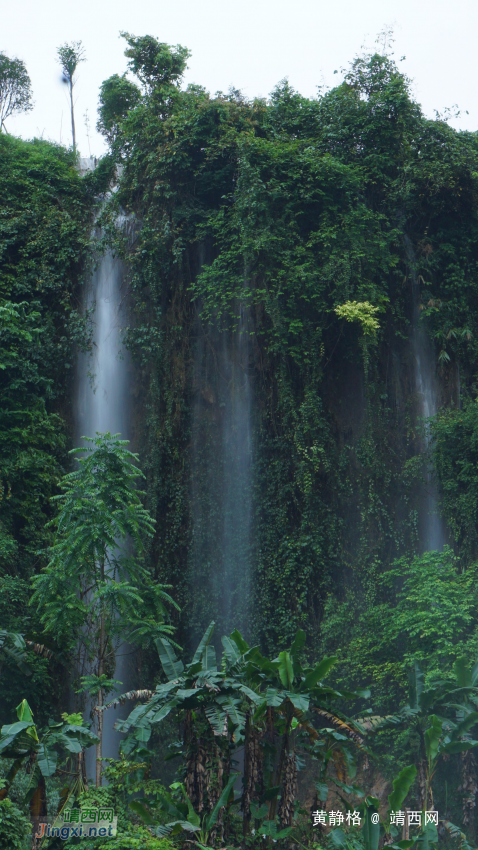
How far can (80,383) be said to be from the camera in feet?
44.6

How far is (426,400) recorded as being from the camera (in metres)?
12.3

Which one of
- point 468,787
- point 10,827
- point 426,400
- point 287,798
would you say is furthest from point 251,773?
point 426,400

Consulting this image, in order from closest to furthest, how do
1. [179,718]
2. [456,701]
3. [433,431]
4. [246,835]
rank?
[246,835], [179,718], [456,701], [433,431]

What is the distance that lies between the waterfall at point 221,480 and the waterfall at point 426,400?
3060 millimetres

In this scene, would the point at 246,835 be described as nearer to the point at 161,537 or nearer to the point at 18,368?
the point at 161,537

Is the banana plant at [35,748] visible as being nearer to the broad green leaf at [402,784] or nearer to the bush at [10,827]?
the bush at [10,827]

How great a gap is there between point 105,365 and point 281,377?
12.4 feet

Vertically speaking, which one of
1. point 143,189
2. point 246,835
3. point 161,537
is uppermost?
point 143,189

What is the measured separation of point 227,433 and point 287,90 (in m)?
6.98

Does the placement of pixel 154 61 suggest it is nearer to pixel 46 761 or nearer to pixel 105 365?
pixel 105 365

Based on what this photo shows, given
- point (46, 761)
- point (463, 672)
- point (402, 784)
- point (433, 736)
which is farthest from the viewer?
point (463, 672)

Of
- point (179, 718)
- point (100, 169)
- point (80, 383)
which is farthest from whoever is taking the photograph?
point (100, 169)

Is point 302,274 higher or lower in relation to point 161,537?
higher

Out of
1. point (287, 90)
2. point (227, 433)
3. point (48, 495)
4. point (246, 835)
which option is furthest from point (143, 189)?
point (246, 835)
